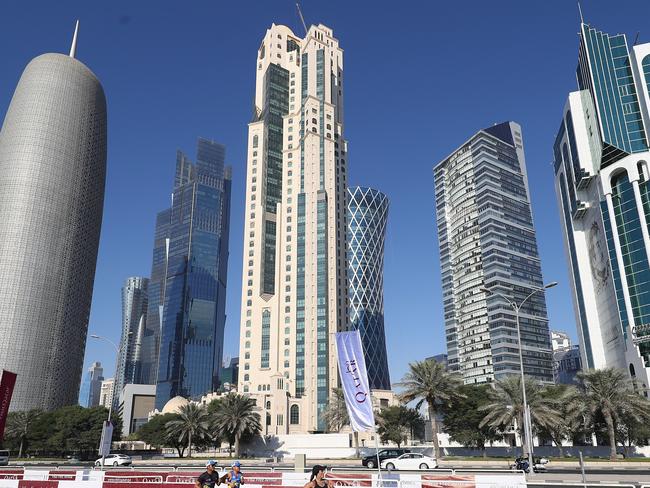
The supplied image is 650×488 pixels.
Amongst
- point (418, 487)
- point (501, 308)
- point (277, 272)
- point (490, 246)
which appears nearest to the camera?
point (418, 487)

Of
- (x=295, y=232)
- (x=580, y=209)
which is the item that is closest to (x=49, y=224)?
(x=295, y=232)

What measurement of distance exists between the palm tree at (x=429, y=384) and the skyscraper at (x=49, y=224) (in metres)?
111

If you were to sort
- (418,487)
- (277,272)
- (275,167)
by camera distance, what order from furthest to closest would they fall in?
(275,167)
(277,272)
(418,487)

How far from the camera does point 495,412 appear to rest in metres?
57.1

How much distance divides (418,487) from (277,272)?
12164 cm

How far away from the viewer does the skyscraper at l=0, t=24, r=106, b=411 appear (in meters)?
135

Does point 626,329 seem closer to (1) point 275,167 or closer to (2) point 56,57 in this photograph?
(1) point 275,167

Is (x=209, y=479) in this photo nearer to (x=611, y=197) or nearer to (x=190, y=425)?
(x=190, y=425)

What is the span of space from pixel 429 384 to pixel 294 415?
6687cm

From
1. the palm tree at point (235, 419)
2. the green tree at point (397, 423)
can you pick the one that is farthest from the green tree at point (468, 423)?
the palm tree at point (235, 419)

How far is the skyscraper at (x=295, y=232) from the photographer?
131m

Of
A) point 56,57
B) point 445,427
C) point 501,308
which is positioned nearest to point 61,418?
point 445,427

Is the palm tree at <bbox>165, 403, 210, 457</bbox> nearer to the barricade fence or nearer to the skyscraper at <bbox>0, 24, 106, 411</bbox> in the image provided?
the barricade fence

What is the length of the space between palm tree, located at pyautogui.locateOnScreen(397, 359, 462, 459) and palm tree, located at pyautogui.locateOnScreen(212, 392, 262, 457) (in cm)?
3013
